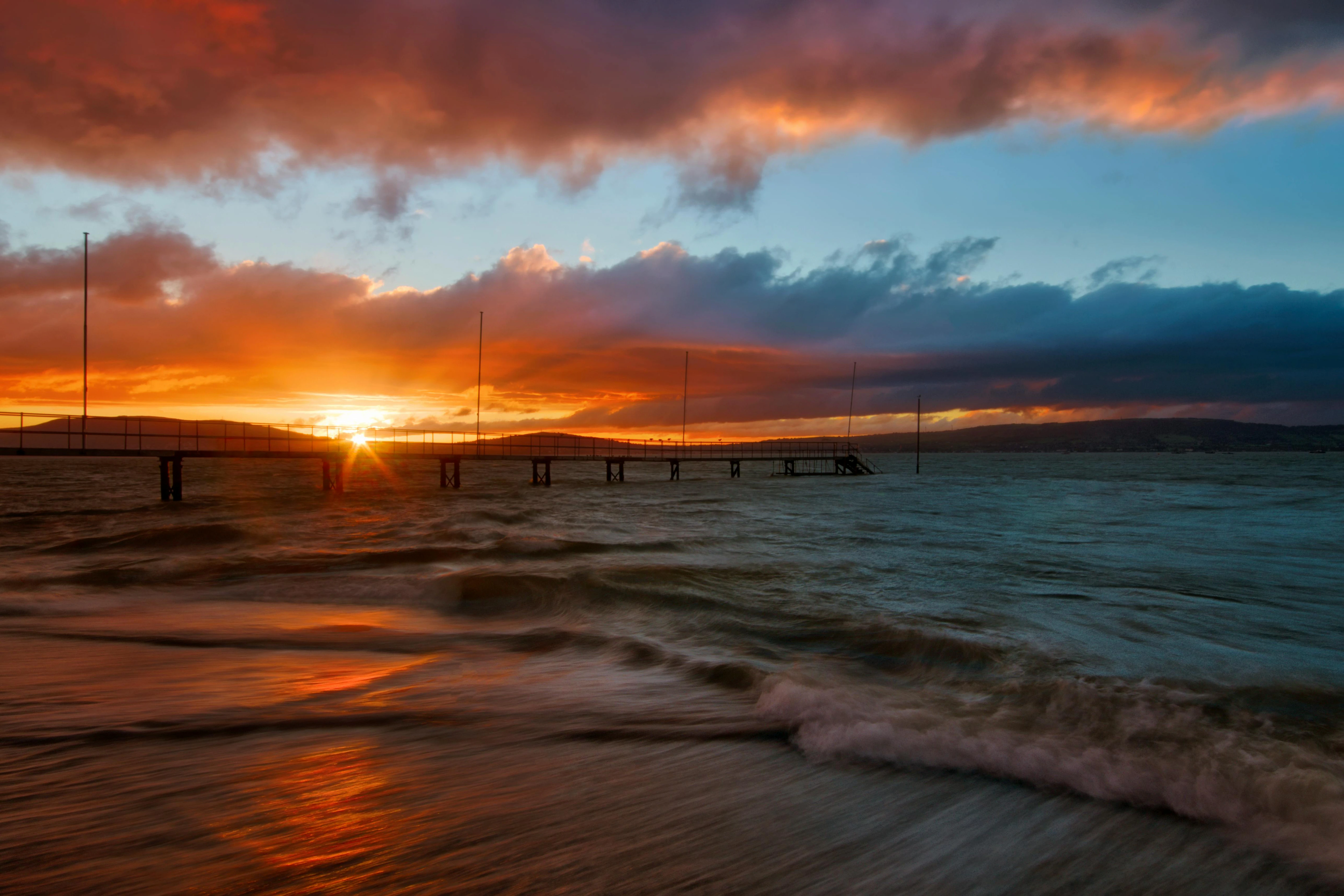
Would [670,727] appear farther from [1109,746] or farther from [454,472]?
[454,472]

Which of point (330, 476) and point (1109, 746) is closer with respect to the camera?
point (1109, 746)

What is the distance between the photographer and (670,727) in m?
5.75

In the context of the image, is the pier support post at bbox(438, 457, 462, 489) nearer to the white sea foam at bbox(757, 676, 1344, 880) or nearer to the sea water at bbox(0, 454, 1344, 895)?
the sea water at bbox(0, 454, 1344, 895)

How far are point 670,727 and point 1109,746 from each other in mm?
3371

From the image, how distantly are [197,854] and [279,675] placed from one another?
11.7 feet

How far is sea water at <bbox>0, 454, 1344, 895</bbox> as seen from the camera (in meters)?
3.64

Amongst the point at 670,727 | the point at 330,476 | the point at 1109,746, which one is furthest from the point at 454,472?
the point at 1109,746

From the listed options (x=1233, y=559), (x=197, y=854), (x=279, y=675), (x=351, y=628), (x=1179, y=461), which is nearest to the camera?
(x=197, y=854)

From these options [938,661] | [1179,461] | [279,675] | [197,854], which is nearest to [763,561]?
[938,661]

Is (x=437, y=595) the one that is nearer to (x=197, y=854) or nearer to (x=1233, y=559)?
(x=197, y=854)

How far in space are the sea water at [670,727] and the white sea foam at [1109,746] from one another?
0.03m

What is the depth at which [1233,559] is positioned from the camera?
17172mm

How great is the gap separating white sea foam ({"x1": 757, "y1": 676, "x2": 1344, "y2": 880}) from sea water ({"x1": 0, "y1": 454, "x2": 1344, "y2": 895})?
0.03m

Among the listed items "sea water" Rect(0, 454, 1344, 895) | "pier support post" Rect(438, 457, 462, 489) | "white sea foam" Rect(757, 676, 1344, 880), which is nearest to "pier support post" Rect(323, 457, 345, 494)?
"pier support post" Rect(438, 457, 462, 489)
